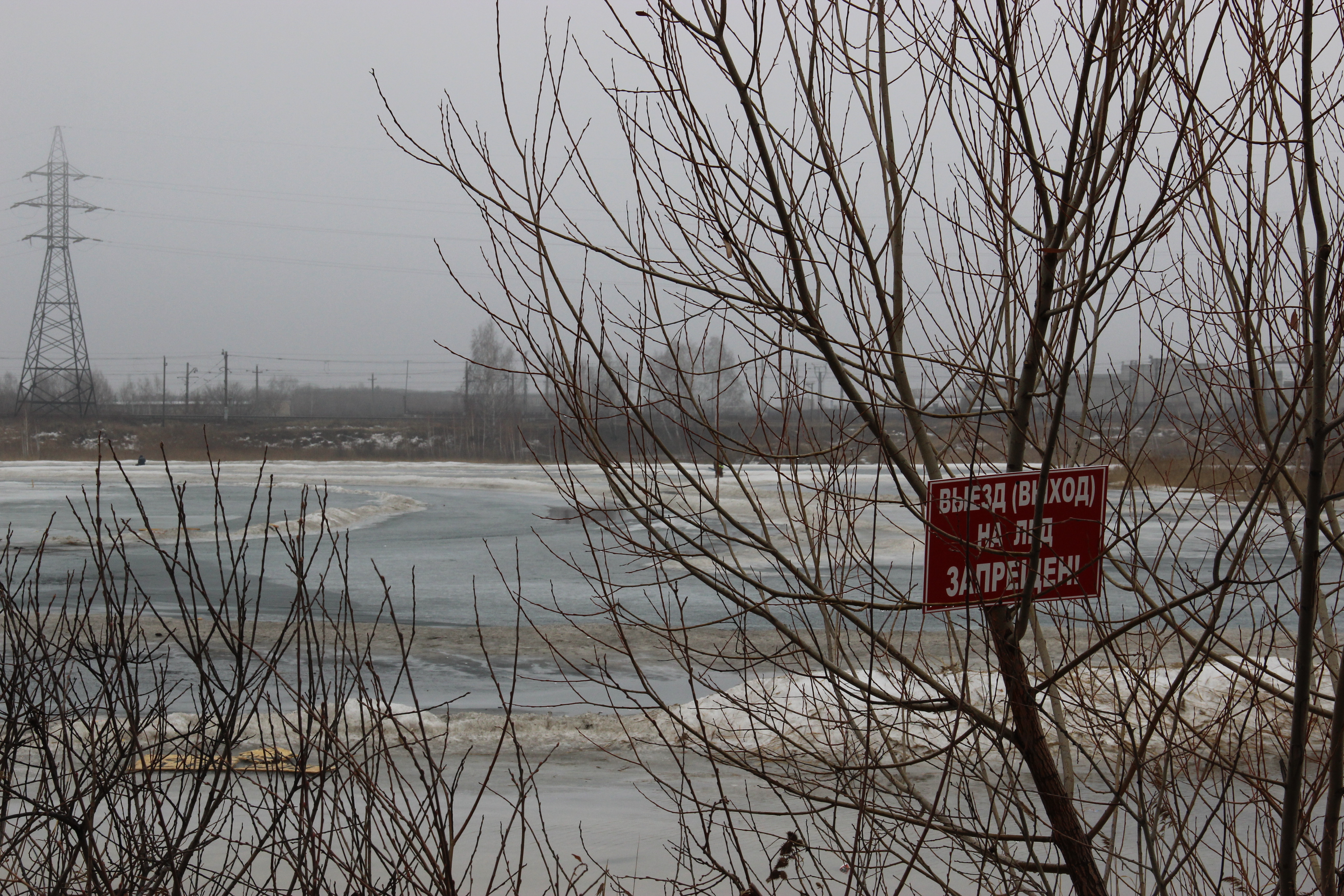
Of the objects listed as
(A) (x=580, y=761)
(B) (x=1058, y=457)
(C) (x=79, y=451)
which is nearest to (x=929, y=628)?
(A) (x=580, y=761)

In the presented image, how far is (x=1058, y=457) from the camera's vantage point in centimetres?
392

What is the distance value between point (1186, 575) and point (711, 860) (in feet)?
6.02

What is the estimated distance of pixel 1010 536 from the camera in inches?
90.2

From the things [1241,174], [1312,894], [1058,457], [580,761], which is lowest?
[580,761]

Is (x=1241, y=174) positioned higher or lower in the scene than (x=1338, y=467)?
higher

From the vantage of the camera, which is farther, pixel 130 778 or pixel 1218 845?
pixel 1218 845

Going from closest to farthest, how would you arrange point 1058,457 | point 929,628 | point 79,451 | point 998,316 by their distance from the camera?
point 998,316, point 1058,457, point 929,628, point 79,451

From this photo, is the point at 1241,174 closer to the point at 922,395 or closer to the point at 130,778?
the point at 922,395

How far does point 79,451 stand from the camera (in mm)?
51188

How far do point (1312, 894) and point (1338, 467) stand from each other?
3.97ft

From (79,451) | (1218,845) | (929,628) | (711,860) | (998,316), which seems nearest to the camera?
(711,860)

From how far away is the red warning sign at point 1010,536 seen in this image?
2.24m

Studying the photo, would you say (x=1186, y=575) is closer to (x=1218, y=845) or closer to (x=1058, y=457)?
(x=1058, y=457)

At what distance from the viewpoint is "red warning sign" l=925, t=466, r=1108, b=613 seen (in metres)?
2.24
